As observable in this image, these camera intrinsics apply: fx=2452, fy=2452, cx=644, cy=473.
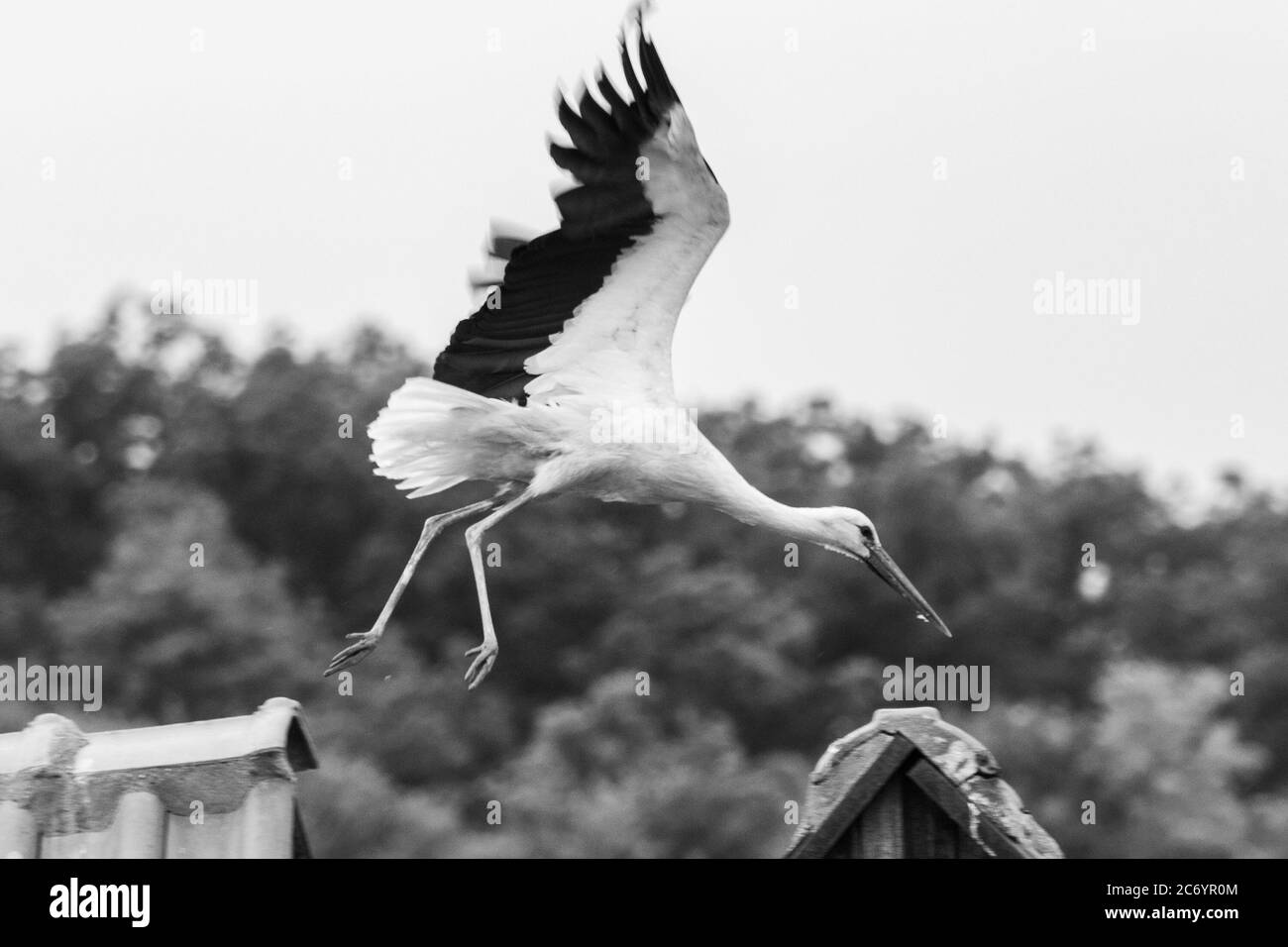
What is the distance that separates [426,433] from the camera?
302 inches

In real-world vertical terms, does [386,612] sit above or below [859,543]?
below

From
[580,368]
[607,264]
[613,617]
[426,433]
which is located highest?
[607,264]

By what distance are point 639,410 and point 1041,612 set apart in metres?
24.7

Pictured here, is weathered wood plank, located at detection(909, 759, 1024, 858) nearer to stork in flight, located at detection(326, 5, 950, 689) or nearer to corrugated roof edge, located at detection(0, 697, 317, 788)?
corrugated roof edge, located at detection(0, 697, 317, 788)

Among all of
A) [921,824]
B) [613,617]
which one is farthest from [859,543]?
[613,617]

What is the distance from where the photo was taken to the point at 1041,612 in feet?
104

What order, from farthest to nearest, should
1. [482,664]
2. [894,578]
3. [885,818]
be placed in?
[894,578]
[482,664]
[885,818]

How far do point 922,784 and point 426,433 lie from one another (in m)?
3.11

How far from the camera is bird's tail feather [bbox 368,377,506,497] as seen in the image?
759cm

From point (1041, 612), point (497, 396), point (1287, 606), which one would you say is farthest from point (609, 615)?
point (497, 396)

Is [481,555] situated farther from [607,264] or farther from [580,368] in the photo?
[607,264]

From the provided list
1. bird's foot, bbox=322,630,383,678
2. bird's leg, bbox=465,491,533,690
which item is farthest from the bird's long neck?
bird's foot, bbox=322,630,383,678

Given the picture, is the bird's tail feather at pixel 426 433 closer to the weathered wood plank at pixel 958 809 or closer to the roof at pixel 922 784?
the roof at pixel 922 784

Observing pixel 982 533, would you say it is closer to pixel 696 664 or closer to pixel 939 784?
pixel 696 664
